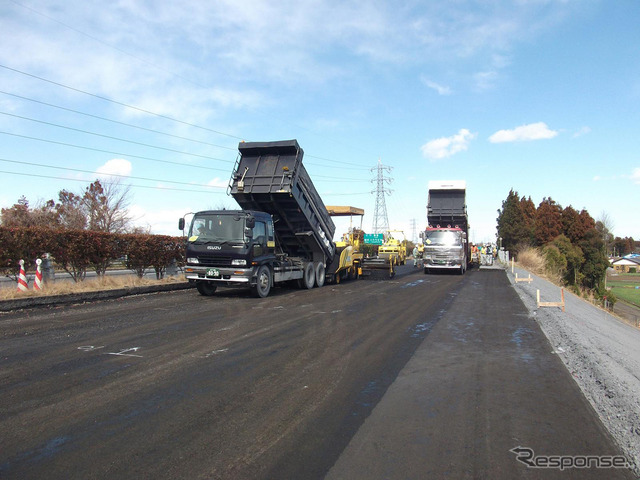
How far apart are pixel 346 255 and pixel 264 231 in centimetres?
628

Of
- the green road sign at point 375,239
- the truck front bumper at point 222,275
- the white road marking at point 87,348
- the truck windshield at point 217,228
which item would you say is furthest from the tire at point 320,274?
the green road sign at point 375,239

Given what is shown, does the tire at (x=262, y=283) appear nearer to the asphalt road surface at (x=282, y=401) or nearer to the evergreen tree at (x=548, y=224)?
the asphalt road surface at (x=282, y=401)

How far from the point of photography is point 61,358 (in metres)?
6.02

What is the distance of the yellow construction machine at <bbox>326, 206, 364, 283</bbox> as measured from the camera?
18.3 m

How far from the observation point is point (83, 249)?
13.9 meters

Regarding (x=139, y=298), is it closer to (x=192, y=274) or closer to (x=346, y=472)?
(x=192, y=274)

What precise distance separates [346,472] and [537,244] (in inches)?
2227

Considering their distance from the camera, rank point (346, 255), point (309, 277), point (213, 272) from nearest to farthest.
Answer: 1. point (213, 272)
2. point (309, 277)
3. point (346, 255)

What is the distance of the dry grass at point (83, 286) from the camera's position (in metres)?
11.3

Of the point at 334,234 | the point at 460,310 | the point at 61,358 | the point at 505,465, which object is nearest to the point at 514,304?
the point at 460,310

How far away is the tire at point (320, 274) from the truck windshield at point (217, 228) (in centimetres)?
494

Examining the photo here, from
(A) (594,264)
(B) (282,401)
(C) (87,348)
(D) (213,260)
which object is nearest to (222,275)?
(D) (213,260)

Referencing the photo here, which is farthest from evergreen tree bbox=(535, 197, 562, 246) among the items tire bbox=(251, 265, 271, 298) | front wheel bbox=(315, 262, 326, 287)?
tire bbox=(251, 265, 271, 298)

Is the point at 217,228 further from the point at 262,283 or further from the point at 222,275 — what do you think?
the point at 262,283
